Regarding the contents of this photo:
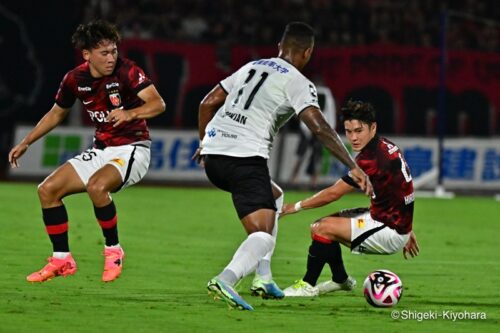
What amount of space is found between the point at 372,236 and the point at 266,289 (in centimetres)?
95

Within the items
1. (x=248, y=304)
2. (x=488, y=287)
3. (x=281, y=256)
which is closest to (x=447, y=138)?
(x=281, y=256)

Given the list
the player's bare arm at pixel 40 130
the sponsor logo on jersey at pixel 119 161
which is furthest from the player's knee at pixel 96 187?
the player's bare arm at pixel 40 130

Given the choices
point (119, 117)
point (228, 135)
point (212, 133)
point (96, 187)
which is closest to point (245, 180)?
point (228, 135)

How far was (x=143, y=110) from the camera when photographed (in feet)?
29.3

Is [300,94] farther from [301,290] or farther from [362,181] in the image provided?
[301,290]

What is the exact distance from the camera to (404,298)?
9039 mm

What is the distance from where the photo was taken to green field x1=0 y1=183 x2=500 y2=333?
24.6 feet

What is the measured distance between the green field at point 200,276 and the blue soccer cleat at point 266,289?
0.33 feet

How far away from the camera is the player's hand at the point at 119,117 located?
8.67 meters

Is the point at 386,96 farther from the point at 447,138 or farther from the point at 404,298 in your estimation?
the point at 404,298

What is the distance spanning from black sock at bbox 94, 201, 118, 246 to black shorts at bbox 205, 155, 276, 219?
1.23 metres

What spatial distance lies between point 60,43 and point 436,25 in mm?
8296

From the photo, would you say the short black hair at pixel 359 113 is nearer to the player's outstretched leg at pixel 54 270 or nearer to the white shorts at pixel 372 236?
the white shorts at pixel 372 236

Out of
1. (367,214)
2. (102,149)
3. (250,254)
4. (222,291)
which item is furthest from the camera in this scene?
(102,149)
